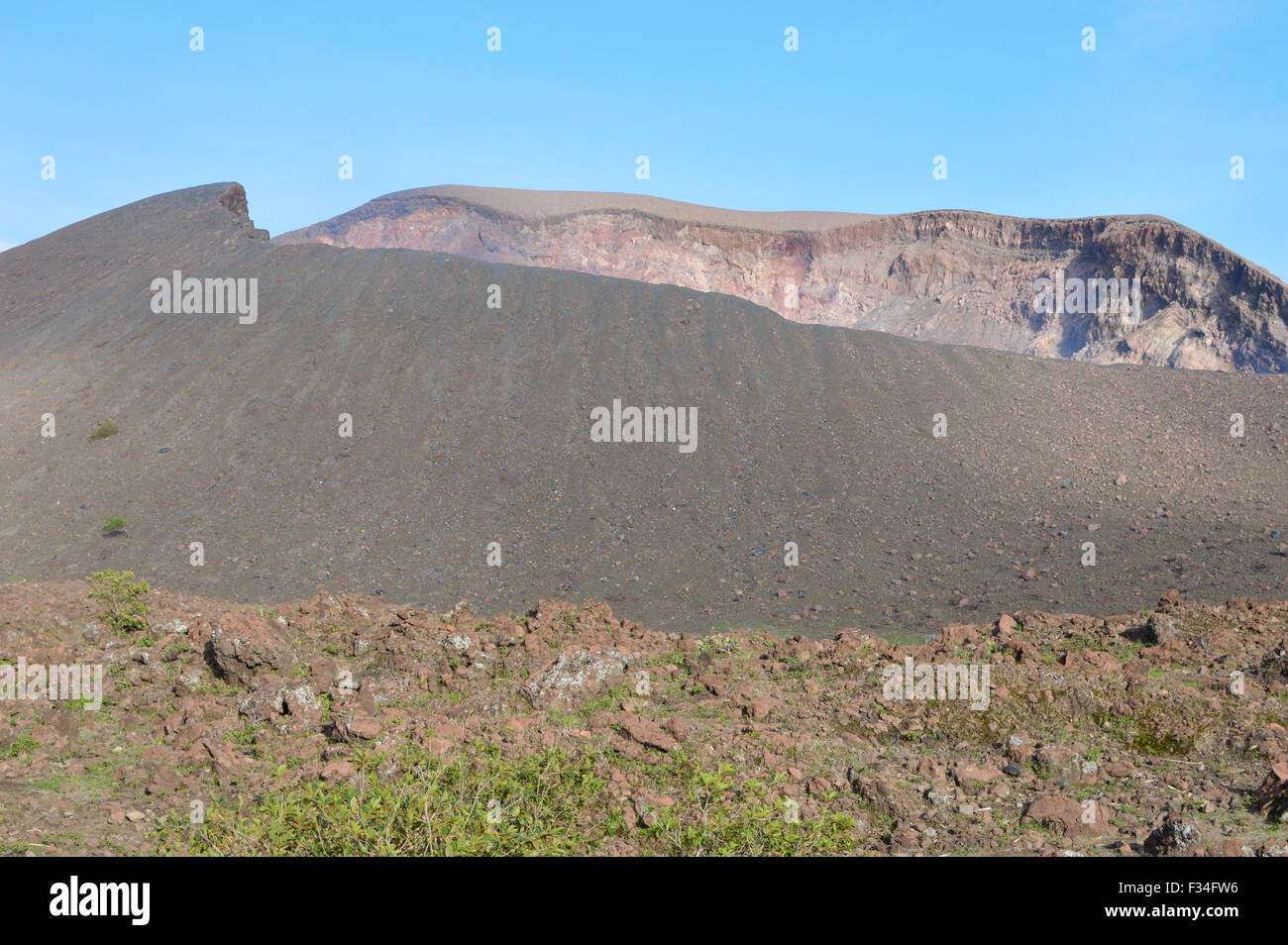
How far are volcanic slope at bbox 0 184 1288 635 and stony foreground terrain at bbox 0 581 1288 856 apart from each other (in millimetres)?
6761

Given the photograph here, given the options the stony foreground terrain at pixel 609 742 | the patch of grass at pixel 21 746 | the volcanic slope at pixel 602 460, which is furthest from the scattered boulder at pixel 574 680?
the volcanic slope at pixel 602 460

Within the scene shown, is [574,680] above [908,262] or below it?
→ below

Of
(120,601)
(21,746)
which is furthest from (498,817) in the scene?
(120,601)

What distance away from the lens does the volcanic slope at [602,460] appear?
62.2 feet

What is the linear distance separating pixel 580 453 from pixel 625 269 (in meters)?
60.6

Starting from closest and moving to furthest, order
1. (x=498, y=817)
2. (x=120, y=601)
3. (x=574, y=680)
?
(x=498, y=817) → (x=574, y=680) → (x=120, y=601)

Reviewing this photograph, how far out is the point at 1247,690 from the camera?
8844 millimetres

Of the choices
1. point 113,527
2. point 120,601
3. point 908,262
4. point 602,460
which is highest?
point 908,262

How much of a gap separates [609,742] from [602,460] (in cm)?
1795

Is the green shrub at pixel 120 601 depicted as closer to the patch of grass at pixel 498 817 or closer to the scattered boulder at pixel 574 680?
the patch of grass at pixel 498 817

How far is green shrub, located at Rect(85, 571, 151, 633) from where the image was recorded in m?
10.2

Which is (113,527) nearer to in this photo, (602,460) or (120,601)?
(602,460)

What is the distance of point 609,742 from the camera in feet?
24.1

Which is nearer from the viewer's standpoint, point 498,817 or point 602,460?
point 498,817
